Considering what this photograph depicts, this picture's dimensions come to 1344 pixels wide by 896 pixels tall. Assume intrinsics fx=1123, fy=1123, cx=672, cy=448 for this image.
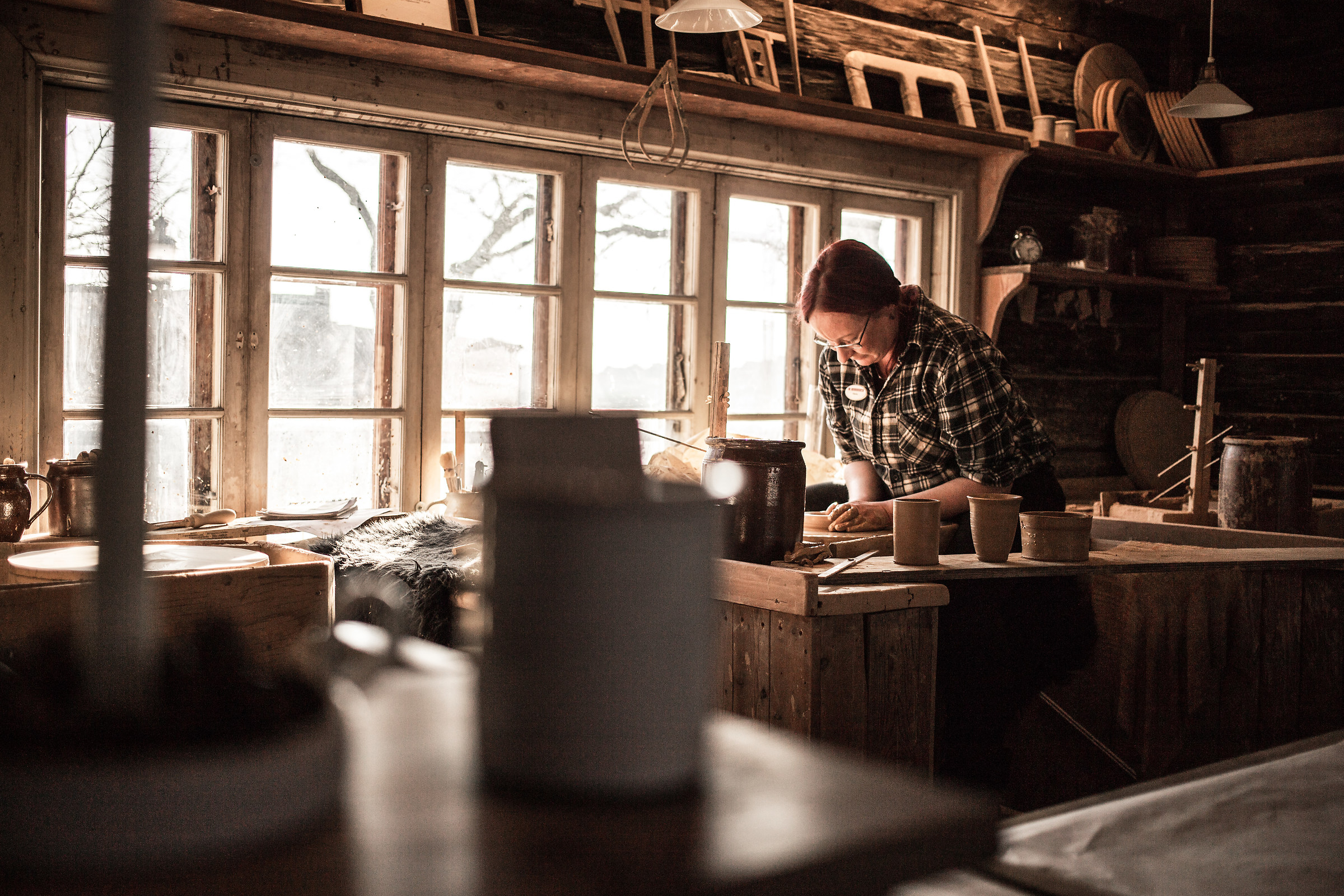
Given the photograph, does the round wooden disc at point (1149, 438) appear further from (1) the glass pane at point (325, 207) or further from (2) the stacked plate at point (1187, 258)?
(1) the glass pane at point (325, 207)

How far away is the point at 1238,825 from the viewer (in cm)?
72

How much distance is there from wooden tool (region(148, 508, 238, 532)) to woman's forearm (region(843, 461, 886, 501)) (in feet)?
5.29

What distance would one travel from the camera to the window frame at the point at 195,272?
2.76 m

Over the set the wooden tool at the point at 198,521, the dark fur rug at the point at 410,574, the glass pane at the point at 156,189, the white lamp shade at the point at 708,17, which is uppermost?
the white lamp shade at the point at 708,17

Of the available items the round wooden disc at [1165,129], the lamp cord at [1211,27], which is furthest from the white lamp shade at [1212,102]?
the round wooden disc at [1165,129]

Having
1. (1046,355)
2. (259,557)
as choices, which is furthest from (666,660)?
(1046,355)

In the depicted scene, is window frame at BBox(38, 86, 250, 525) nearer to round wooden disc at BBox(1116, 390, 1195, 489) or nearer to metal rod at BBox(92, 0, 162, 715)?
metal rod at BBox(92, 0, 162, 715)

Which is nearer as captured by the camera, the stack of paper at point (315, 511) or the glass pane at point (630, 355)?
the stack of paper at point (315, 511)

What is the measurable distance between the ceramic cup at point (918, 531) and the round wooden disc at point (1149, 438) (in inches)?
131

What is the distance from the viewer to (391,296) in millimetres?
3322

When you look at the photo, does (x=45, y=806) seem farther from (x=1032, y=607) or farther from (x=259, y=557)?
(x=1032, y=607)

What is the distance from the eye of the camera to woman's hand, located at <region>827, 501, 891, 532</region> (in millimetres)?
2580

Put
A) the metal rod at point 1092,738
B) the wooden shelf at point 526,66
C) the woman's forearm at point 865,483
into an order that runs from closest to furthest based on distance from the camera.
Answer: the metal rod at point 1092,738 < the wooden shelf at point 526,66 < the woman's forearm at point 865,483

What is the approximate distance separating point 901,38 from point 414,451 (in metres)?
2.55
